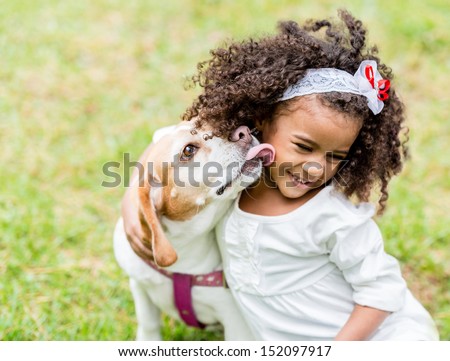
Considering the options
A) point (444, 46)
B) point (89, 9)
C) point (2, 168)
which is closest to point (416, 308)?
point (2, 168)

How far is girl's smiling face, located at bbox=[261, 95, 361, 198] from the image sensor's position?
7.73 ft

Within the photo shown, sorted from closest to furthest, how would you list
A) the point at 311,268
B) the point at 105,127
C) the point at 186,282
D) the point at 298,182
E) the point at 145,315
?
the point at 298,182 < the point at 311,268 < the point at 186,282 < the point at 145,315 < the point at 105,127

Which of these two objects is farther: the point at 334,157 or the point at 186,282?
the point at 186,282

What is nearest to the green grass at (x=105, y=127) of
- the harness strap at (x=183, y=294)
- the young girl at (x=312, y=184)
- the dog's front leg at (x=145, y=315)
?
the dog's front leg at (x=145, y=315)

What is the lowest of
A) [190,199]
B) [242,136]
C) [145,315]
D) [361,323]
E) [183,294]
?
[145,315]

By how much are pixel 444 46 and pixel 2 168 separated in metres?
3.97

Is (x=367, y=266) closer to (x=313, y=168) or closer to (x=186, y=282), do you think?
(x=313, y=168)

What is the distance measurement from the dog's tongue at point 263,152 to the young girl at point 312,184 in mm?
24

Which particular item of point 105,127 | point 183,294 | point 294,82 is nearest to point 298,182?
point 294,82

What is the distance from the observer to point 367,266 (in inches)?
99.3

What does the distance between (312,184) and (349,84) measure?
16.3 inches

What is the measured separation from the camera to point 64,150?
15.1 ft

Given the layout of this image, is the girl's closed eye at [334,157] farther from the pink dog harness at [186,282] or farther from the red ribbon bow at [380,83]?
the pink dog harness at [186,282]
